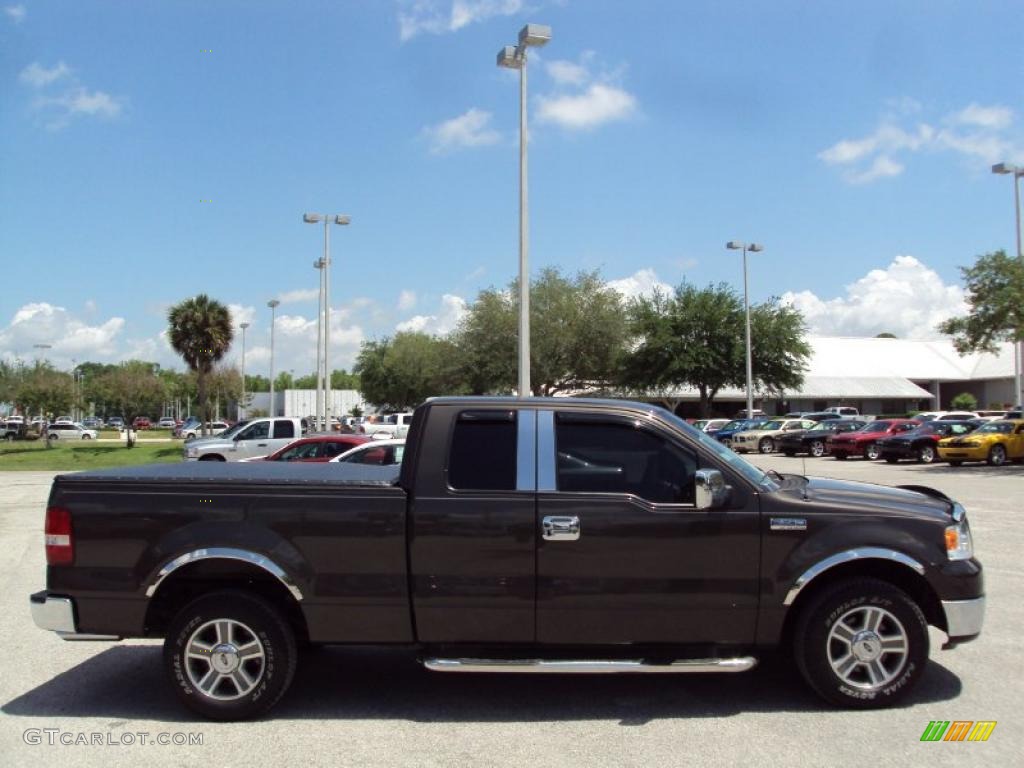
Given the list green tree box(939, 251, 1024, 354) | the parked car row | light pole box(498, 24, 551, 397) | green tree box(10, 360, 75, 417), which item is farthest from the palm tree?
green tree box(939, 251, 1024, 354)

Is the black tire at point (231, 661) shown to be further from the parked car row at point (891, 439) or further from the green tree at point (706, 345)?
the green tree at point (706, 345)

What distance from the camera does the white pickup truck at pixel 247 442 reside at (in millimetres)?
25703

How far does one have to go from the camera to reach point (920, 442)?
1214 inches

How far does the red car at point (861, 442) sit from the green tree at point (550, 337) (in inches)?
661

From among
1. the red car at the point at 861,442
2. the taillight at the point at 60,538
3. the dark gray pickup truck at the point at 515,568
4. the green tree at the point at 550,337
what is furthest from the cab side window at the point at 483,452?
the green tree at the point at 550,337

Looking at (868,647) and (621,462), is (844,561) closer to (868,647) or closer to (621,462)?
(868,647)

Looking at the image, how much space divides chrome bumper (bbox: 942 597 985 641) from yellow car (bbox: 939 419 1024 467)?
85.4 feet

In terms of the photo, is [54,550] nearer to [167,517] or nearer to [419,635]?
[167,517]

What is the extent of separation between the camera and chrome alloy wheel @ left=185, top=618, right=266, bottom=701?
537 centimetres

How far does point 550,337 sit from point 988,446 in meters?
23.6

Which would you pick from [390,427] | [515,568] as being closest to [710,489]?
[515,568]

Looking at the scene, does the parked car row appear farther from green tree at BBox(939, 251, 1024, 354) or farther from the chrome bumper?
the chrome bumper

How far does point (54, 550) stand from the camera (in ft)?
17.8

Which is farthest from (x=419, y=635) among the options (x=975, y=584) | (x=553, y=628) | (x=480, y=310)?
(x=480, y=310)
